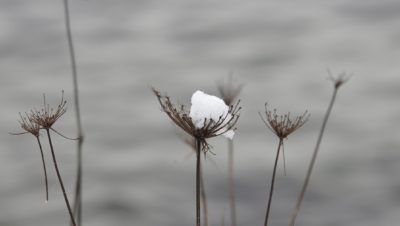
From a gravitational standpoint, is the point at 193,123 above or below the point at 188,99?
above

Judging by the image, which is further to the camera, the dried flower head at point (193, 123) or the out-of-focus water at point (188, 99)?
the out-of-focus water at point (188, 99)

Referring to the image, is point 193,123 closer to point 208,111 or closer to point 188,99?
point 208,111

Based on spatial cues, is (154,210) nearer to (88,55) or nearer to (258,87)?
(258,87)

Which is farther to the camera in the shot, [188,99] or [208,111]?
[188,99]

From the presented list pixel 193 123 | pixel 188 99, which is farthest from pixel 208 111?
pixel 188 99

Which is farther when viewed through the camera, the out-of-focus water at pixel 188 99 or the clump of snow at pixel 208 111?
the out-of-focus water at pixel 188 99

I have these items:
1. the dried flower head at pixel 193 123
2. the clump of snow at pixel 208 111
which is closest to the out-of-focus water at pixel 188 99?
the clump of snow at pixel 208 111

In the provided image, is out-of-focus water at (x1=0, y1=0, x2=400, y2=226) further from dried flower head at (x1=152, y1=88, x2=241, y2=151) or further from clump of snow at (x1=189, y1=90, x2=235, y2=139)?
dried flower head at (x1=152, y1=88, x2=241, y2=151)

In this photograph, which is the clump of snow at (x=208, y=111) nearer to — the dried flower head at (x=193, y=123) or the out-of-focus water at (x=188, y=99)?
the dried flower head at (x=193, y=123)

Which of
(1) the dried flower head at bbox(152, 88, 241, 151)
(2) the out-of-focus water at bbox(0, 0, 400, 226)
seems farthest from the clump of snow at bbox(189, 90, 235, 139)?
(2) the out-of-focus water at bbox(0, 0, 400, 226)

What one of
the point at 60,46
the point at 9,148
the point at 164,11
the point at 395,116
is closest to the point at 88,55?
the point at 60,46
